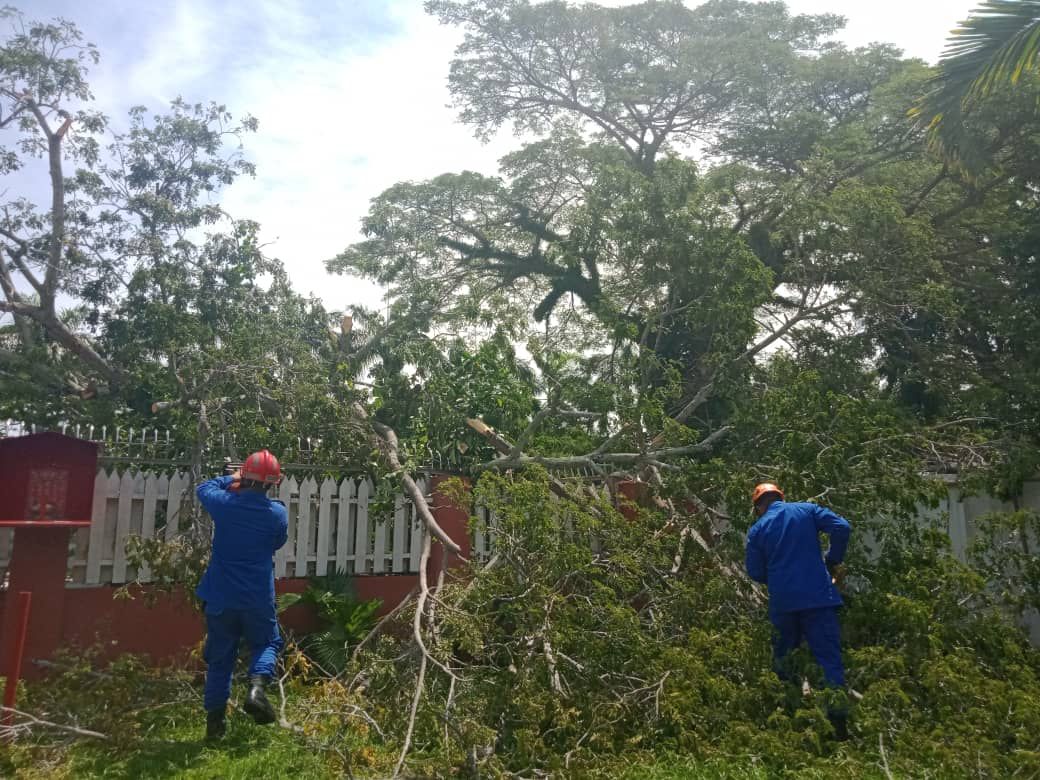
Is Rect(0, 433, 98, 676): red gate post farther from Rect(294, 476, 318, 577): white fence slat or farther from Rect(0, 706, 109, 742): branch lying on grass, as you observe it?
Rect(294, 476, 318, 577): white fence slat

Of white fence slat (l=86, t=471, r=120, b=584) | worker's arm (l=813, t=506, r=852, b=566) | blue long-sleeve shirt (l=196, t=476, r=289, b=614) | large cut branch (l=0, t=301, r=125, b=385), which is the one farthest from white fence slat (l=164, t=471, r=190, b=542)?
worker's arm (l=813, t=506, r=852, b=566)

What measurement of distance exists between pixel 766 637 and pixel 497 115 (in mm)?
12014

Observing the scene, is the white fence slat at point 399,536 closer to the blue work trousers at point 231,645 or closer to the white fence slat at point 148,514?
the white fence slat at point 148,514

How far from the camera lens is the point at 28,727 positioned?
13.3 feet

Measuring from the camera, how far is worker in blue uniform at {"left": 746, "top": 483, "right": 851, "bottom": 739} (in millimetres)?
4230

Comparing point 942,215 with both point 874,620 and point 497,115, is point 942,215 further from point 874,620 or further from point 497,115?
point 497,115

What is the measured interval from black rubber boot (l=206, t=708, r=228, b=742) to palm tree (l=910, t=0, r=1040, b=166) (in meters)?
7.56

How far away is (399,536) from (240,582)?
2233mm

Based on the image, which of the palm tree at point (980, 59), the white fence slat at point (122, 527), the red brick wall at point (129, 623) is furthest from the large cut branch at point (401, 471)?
the palm tree at point (980, 59)

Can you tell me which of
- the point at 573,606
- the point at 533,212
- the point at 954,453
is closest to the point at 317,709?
the point at 573,606

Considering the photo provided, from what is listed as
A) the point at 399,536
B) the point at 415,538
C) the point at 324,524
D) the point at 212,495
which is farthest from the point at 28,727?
the point at 415,538

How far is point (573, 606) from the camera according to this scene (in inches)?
183

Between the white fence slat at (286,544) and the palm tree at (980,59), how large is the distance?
6682 mm

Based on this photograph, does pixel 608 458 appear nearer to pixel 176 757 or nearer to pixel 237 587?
pixel 237 587
